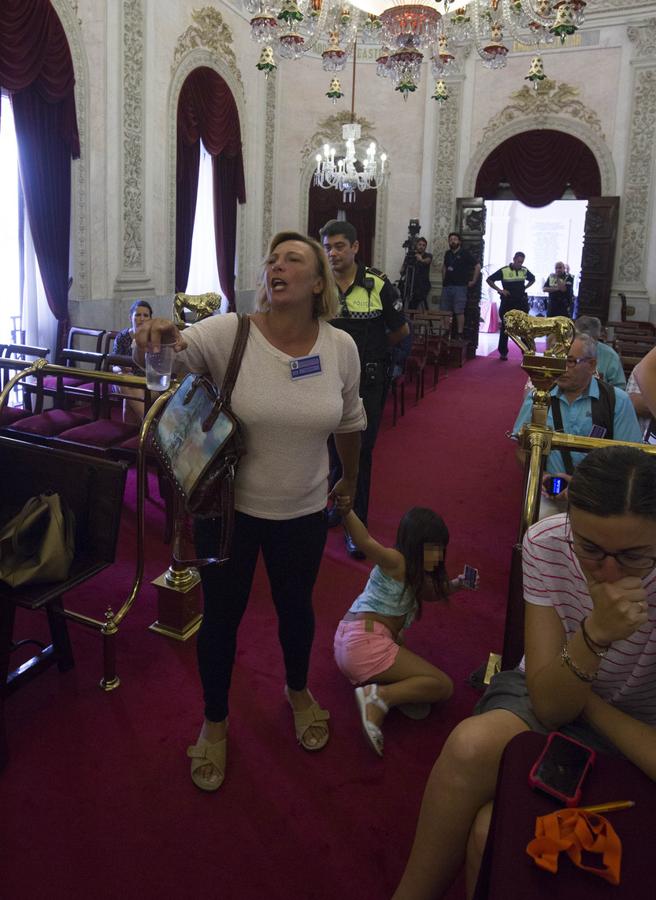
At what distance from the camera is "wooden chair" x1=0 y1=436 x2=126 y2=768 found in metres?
2.15

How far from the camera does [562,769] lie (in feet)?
3.52

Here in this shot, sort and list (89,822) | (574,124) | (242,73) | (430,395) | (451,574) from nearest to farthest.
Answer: (89,822) → (451,574) → (430,395) → (242,73) → (574,124)

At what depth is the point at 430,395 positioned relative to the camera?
8070 millimetres

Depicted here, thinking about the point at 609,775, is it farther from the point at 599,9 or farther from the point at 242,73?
the point at 599,9

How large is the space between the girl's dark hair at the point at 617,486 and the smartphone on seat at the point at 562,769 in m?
0.38

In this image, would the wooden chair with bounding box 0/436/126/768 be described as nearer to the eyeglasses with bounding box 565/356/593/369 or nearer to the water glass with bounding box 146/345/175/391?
the water glass with bounding box 146/345/175/391

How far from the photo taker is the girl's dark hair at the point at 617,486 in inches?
47.0

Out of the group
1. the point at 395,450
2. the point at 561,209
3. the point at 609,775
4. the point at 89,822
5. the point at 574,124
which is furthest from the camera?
the point at 561,209

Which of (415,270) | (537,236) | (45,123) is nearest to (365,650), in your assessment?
(45,123)

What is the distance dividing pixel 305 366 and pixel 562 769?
1.07m

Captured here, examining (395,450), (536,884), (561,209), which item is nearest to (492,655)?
(536,884)

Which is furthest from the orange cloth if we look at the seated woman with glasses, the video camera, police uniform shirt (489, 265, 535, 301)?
police uniform shirt (489, 265, 535, 301)

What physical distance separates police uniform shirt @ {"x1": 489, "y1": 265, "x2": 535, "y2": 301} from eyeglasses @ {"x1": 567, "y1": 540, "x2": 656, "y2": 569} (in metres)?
10.1

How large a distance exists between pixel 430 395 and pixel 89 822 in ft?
22.0
